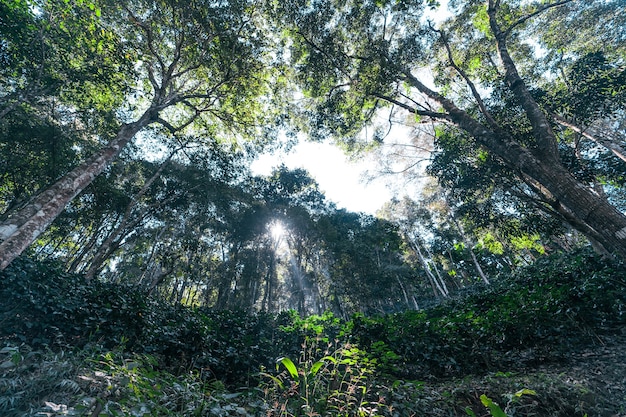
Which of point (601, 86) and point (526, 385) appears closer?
point (526, 385)

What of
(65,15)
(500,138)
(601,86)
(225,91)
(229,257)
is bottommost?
(500,138)

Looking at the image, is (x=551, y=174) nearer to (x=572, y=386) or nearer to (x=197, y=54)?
(x=572, y=386)

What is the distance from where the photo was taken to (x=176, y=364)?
4.16 meters

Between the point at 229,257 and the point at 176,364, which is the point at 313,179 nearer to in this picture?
the point at 229,257

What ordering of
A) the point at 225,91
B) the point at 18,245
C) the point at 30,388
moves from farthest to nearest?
the point at 225,91
the point at 18,245
the point at 30,388

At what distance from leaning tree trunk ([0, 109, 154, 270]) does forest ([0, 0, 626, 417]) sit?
0.03 meters

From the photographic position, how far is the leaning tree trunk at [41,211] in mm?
3619

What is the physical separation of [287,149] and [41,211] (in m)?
8.50

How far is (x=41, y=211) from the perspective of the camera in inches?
164

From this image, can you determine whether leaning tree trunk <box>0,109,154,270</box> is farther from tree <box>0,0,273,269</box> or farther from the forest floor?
the forest floor

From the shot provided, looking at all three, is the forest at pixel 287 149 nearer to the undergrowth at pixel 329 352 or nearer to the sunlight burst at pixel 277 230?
the undergrowth at pixel 329 352

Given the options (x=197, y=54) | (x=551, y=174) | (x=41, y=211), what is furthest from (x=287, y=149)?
(x=551, y=174)

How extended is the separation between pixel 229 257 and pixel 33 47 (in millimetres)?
19158

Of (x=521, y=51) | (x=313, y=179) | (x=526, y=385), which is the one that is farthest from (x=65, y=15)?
(x=313, y=179)
